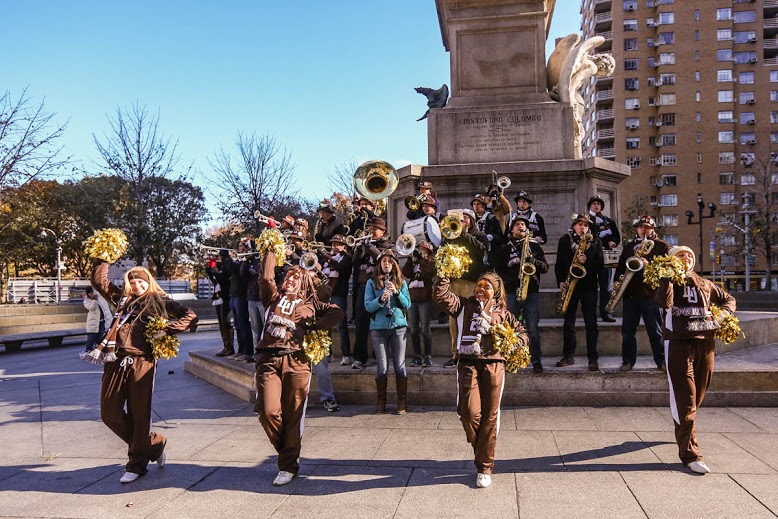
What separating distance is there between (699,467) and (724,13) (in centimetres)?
8077

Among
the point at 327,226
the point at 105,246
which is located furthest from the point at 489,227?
the point at 105,246

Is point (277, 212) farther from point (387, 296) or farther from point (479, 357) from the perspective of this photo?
point (479, 357)

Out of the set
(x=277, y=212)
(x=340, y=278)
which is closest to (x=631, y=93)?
(x=277, y=212)

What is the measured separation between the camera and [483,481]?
185 inches

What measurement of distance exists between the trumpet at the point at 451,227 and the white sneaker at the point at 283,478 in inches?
115

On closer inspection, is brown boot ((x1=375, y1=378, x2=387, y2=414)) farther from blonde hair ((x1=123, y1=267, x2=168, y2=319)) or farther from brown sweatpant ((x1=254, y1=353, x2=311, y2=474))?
blonde hair ((x1=123, y1=267, x2=168, y2=319))

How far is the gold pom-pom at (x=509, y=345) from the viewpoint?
16.7ft

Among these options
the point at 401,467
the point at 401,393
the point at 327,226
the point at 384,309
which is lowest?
the point at 401,467

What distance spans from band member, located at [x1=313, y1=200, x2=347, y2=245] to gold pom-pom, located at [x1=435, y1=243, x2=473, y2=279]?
15.8 feet

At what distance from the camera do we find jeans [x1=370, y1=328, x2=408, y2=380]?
24.0 ft

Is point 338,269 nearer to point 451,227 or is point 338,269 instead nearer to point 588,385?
point 451,227

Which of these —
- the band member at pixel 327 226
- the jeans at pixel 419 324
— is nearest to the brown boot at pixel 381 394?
the jeans at pixel 419 324

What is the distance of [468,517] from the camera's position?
4121mm

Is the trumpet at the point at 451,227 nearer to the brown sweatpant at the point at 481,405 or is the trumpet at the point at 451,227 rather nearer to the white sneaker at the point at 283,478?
the brown sweatpant at the point at 481,405
